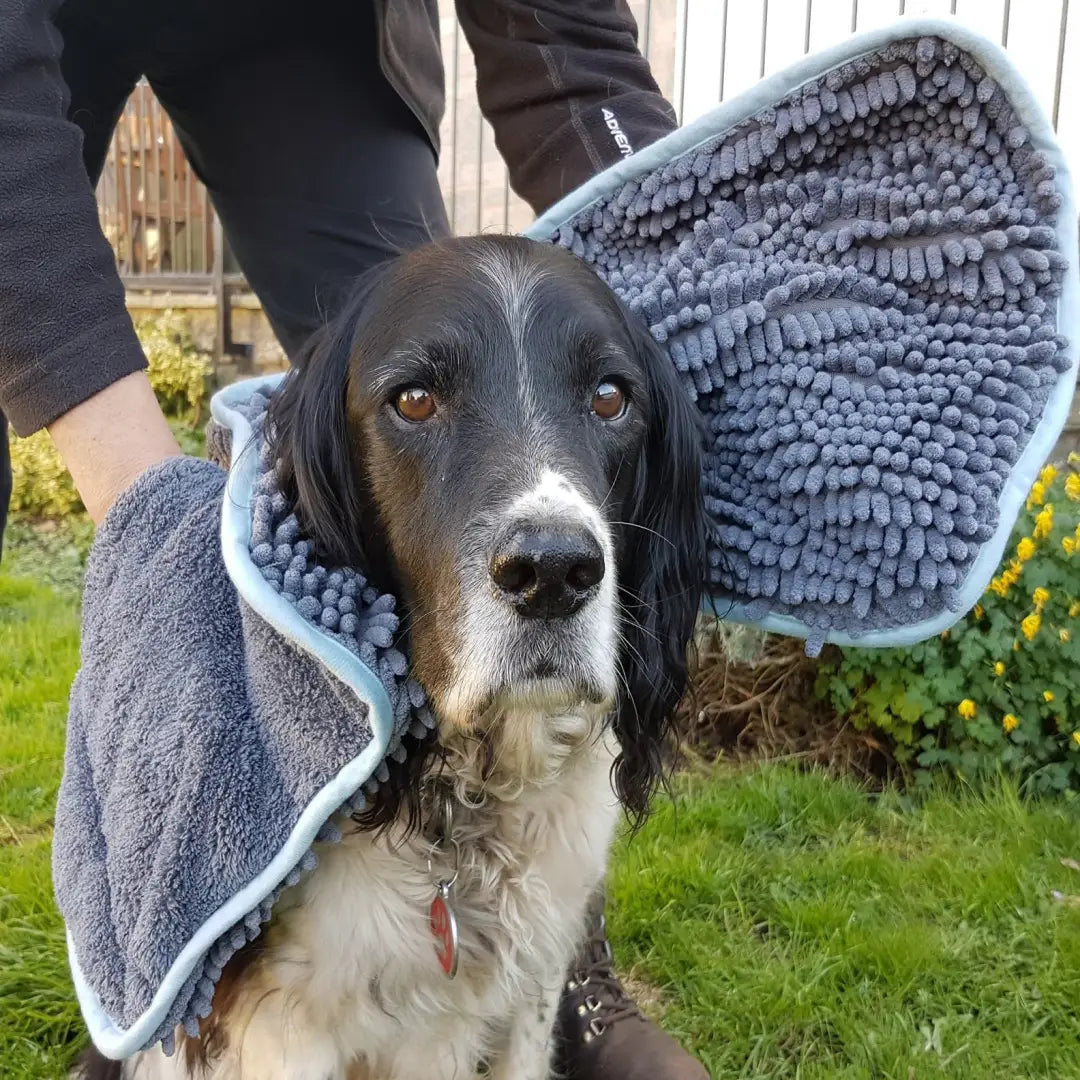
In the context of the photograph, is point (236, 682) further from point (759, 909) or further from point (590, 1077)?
point (759, 909)

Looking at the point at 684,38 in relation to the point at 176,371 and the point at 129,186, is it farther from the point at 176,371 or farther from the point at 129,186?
the point at 129,186

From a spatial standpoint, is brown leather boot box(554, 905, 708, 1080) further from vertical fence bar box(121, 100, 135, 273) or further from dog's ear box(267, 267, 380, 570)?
vertical fence bar box(121, 100, 135, 273)

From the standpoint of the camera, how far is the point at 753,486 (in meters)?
1.86

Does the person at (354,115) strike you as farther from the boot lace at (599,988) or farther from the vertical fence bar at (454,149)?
the vertical fence bar at (454,149)

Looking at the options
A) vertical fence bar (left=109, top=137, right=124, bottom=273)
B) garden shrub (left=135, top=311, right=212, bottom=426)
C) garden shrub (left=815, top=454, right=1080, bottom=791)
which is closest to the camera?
garden shrub (left=815, top=454, right=1080, bottom=791)

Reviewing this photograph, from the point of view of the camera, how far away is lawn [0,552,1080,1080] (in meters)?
2.40

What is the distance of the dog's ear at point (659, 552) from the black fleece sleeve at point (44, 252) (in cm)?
84

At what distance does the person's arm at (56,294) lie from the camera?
168 centimetres

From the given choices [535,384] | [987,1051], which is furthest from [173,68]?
[987,1051]

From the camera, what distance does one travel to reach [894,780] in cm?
353

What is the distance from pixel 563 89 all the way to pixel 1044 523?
6.47ft

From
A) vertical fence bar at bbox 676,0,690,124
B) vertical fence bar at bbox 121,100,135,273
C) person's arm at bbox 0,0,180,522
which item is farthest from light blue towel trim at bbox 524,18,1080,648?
vertical fence bar at bbox 121,100,135,273

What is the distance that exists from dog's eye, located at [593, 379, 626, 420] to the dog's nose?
368mm

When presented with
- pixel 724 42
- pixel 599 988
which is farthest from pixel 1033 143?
pixel 724 42
